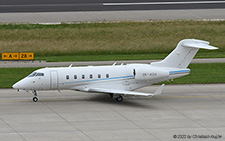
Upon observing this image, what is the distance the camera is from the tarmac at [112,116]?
31.1 metres

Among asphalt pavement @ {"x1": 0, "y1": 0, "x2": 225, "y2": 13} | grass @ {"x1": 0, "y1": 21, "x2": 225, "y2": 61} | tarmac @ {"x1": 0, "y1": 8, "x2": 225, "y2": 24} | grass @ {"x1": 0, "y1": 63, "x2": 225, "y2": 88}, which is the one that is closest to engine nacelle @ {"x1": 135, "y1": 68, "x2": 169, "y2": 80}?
grass @ {"x1": 0, "y1": 63, "x2": 225, "y2": 88}

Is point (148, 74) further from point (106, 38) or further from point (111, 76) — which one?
point (106, 38)

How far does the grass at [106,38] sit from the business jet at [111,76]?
16438 mm

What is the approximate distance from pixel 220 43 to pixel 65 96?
27.3 metres

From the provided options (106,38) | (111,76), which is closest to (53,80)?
(111,76)

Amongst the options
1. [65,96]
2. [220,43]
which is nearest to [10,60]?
[65,96]

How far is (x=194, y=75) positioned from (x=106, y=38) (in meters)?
18.4

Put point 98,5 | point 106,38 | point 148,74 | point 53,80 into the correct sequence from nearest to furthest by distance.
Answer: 1. point 53,80
2. point 148,74
3. point 106,38
4. point 98,5

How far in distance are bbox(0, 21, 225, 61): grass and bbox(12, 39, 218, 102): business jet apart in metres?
16.4

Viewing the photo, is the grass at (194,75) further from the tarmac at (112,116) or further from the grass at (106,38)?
the grass at (106,38)

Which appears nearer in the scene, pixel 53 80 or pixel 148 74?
pixel 53 80

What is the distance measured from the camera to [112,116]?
35.1m

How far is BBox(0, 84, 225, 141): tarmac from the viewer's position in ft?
102

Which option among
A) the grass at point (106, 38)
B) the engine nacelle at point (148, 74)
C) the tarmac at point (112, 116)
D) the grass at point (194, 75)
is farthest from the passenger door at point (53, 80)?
the grass at point (106, 38)
